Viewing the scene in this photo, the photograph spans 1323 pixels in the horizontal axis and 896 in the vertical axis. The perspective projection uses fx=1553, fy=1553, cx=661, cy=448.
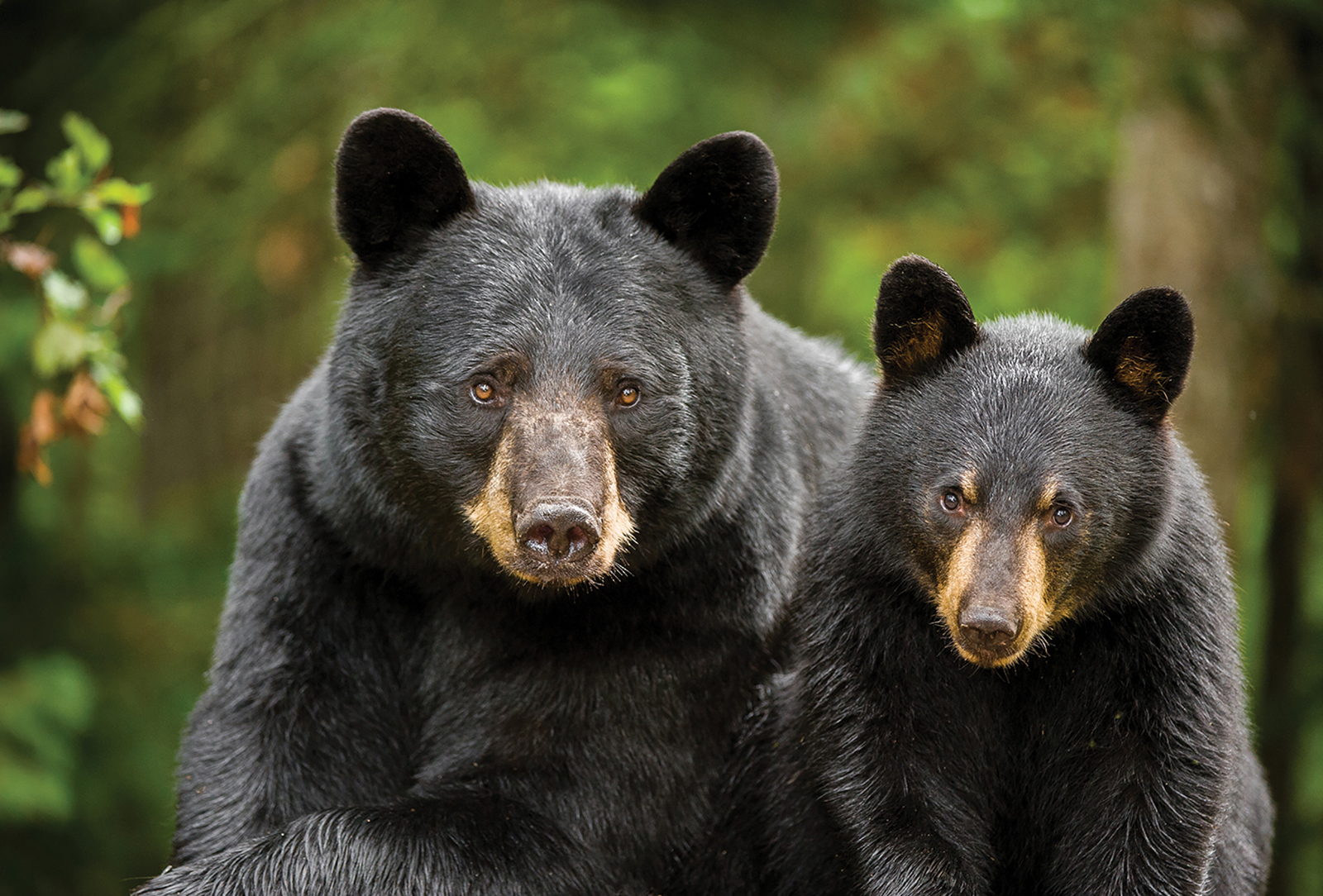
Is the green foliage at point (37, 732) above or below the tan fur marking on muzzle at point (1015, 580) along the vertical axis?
below

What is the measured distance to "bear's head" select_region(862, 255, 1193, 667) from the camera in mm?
4445

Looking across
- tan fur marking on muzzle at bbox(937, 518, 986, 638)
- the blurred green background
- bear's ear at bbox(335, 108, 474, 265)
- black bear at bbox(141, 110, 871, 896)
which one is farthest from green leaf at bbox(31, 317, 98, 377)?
tan fur marking on muzzle at bbox(937, 518, 986, 638)

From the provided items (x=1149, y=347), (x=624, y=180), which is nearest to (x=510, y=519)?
(x=1149, y=347)

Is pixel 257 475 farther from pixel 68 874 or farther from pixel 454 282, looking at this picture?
pixel 68 874

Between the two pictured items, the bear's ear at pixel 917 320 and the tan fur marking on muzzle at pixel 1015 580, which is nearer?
the tan fur marking on muzzle at pixel 1015 580

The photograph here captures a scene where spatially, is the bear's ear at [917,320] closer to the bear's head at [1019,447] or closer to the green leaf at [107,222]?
the bear's head at [1019,447]

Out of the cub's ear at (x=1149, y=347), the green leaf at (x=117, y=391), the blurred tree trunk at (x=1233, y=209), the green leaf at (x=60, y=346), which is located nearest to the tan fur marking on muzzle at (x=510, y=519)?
the cub's ear at (x=1149, y=347)

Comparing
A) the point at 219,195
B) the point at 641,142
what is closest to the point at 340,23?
the point at 219,195

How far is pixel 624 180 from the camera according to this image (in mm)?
12117

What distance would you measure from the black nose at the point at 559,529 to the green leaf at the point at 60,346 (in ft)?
7.23

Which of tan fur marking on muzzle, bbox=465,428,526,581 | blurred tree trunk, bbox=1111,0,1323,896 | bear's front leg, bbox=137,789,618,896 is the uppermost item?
blurred tree trunk, bbox=1111,0,1323,896

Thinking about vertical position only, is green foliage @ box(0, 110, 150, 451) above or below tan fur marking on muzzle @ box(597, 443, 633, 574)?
above

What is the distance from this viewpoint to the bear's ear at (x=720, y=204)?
204 inches

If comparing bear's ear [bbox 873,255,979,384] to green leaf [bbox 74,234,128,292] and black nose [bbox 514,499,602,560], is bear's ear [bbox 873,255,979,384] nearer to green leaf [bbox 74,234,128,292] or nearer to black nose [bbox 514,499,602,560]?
black nose [bbox 514,499,602,560]
